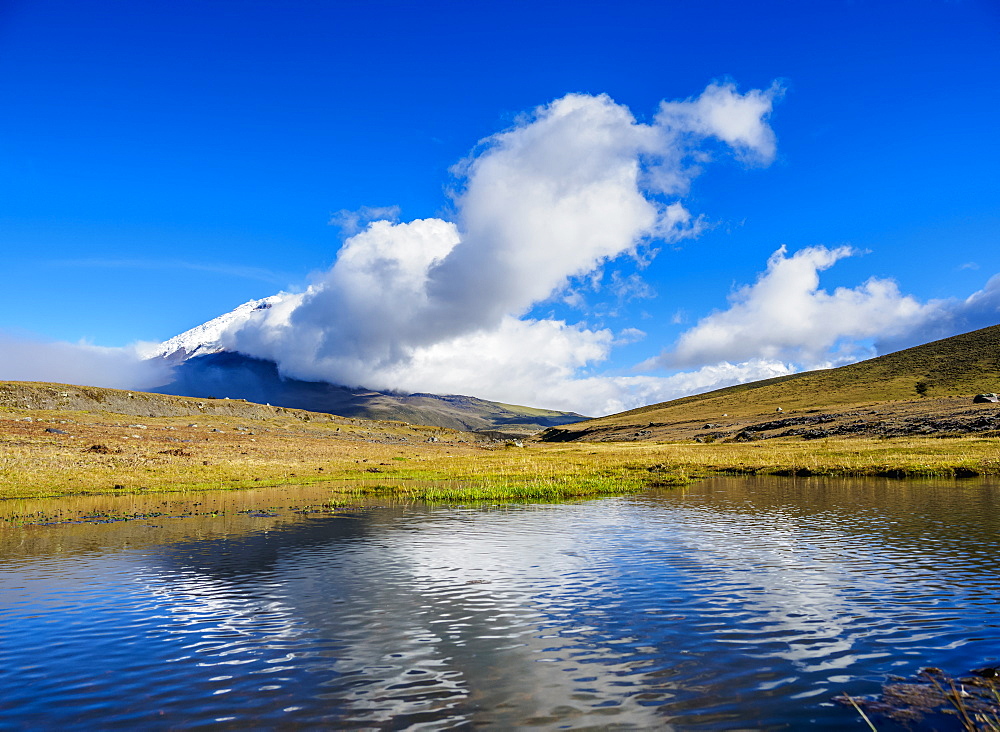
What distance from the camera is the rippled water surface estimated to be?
35.1ft

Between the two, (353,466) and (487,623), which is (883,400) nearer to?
(353,466)

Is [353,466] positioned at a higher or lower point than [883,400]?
lower

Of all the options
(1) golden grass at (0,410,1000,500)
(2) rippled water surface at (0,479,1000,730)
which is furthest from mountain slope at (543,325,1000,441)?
(2) rippled water surface at (0,479,1000,730)

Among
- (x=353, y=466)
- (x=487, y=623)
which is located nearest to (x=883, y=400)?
(x=353, y=466)

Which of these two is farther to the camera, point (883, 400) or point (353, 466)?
point (883, 400)

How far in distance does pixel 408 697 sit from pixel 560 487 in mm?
39237

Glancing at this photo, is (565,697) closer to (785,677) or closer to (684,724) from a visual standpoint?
(684,724)

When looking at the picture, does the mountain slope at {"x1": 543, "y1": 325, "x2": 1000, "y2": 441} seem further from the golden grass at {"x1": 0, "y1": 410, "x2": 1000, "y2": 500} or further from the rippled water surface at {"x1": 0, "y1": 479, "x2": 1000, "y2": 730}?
the rippled water surface at {"x1": 0, "y1": 479, "x2": 1000, "y2": 730}

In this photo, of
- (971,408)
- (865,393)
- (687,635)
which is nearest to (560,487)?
(687,635)

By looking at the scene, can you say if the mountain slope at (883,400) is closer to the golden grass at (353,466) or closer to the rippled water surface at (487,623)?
the golden grass at (353,466)

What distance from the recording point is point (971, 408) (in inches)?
3979

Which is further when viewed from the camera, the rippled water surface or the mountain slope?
the mountain slope

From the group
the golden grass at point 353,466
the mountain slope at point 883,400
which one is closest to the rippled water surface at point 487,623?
the golden grass at point 353,466

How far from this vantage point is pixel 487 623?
612 inches
